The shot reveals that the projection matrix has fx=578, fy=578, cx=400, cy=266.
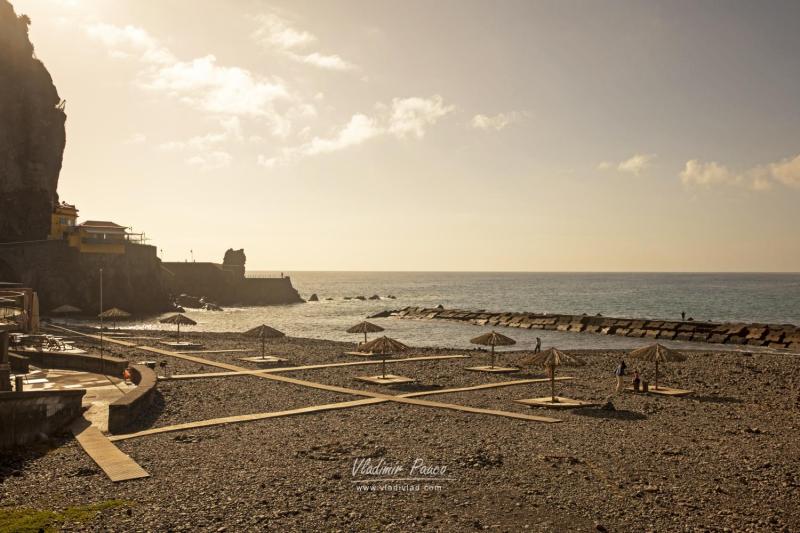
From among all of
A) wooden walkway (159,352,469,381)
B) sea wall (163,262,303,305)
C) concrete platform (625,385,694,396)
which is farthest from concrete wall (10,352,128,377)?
sea wall (163,262,303,305)

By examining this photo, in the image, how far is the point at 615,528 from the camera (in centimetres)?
1046

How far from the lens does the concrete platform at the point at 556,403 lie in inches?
821

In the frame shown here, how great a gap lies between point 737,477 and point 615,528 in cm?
484

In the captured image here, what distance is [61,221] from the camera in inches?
2795

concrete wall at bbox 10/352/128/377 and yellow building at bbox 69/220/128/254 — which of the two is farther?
yellow building at bbox 69/220/128/254

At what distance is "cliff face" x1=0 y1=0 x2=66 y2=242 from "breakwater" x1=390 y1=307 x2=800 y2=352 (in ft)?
176

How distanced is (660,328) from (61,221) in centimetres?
7054

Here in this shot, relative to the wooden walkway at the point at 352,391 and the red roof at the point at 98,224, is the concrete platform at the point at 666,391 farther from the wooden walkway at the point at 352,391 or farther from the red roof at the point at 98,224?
the red roof at the point at 98,224

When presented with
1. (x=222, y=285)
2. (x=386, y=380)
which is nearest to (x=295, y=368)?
(x=386, y=380)

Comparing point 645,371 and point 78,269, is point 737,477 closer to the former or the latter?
point 645,371

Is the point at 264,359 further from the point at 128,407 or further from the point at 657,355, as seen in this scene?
the point at 657,355

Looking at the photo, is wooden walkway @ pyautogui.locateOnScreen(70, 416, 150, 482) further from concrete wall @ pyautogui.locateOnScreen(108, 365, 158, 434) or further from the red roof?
the red roof

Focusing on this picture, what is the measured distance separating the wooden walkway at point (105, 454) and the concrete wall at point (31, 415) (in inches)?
23.3

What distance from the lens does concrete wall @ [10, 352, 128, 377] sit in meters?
24.0
